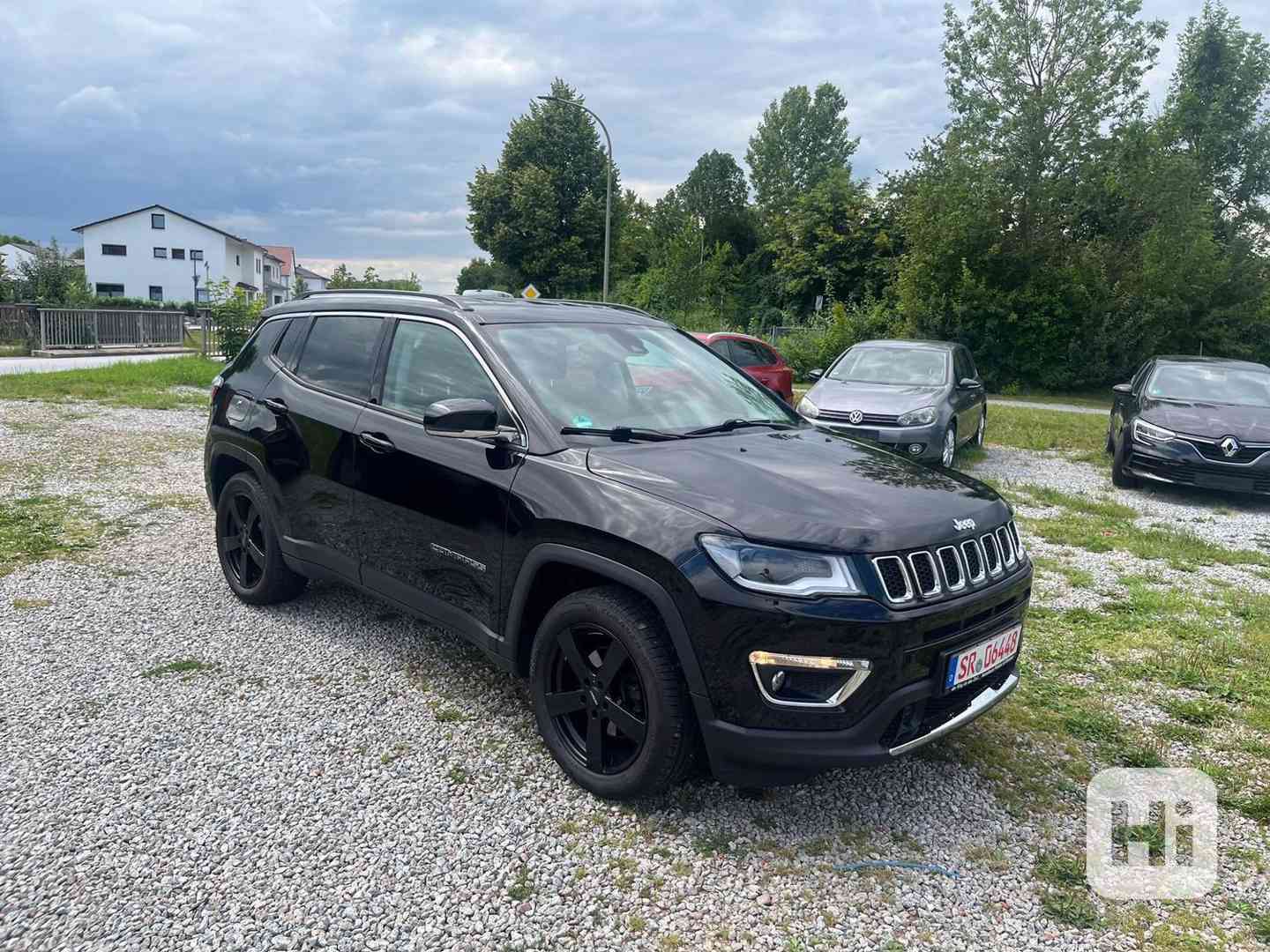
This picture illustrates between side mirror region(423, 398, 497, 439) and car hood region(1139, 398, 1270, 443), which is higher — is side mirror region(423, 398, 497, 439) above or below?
above

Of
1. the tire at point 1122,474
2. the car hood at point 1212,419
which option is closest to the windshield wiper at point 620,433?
the car hood at point 1212,419

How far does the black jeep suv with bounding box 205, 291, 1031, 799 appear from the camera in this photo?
104 inches

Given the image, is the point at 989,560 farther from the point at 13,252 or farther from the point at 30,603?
the point at 13,252

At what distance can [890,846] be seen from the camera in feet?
9.50

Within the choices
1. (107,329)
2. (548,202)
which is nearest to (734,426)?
(107,329)

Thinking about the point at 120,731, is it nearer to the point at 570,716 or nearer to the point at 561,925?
the point at 570,716

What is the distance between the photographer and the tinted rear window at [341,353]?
422cm

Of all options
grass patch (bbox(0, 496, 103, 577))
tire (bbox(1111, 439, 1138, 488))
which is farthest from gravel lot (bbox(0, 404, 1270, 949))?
tire (bbox(1111, 439, 1138, 488))

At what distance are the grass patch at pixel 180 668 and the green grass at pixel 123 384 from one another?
449 inches

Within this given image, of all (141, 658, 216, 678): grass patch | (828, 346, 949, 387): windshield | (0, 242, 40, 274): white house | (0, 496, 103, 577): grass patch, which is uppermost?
(0, 242, 40, 274): white house

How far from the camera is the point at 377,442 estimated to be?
3902mm

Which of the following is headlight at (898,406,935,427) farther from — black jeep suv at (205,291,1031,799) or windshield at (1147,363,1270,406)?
black jeep suv at (205,291,1031,799)

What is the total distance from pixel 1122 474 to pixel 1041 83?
23616 mm

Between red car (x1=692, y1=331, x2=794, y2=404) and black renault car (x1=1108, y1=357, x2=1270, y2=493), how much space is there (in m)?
5.82
